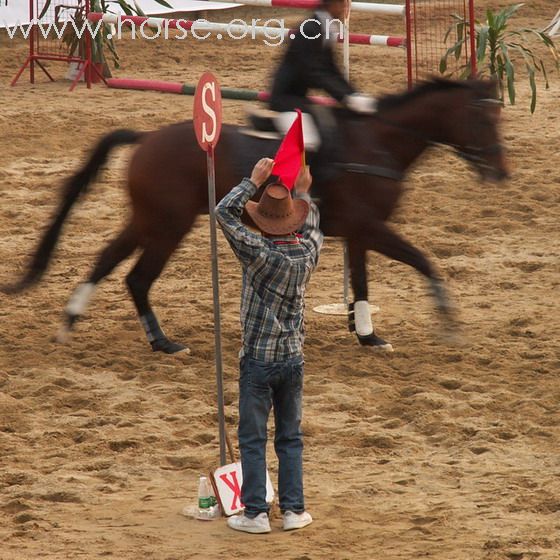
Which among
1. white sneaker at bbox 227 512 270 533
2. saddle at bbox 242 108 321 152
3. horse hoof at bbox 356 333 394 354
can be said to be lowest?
horse hoof at bbox 356 333 394 354

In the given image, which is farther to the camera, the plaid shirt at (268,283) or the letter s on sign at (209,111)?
the letter s on sign at (209,111)

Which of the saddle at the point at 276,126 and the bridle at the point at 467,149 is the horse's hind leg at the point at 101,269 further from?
the bridle at the point at 467,149

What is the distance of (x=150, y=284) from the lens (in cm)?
803

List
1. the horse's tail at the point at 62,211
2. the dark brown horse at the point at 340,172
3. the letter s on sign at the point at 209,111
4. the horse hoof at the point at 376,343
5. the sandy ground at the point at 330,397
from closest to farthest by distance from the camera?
the sandy ground at the point at 330,397
the letter s on sign at the point at 209,111
the dark brown horse at the point at 340,172
the horse's tail at the point at 62,211
the horse hoof at the point at 376,343

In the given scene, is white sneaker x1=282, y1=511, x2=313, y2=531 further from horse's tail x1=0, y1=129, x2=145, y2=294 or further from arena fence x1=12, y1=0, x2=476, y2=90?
arena fence x1=12, y1=0, x2=476, y2=90

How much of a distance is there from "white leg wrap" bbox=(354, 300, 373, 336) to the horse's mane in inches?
47.7

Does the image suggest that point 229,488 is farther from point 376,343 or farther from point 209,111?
point 376,343

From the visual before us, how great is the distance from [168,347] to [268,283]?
113 inches

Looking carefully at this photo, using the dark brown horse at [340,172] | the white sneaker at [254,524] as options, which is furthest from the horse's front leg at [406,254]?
the white sneaker at [254,524]

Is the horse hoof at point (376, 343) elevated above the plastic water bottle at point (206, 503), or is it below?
below

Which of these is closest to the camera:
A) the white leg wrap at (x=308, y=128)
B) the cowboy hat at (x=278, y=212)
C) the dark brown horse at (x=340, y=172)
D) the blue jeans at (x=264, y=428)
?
the cowboy hat at (x=278, y=212)

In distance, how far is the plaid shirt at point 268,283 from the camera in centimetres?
518

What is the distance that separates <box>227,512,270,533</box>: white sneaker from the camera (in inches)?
209

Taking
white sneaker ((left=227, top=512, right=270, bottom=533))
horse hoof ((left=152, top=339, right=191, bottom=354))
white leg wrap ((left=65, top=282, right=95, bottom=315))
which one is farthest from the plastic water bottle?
white leg wrap ((left=65, top=282, right=95, bottom=315))
